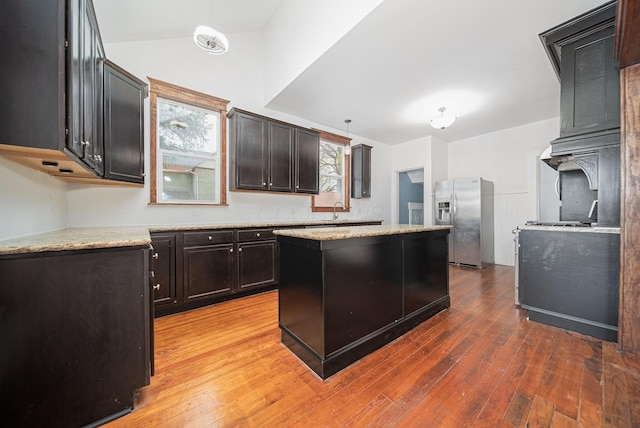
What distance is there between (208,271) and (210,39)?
2.52m

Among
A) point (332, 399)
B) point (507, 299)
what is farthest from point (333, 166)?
point (332, 399)

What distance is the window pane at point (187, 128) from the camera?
122 inches

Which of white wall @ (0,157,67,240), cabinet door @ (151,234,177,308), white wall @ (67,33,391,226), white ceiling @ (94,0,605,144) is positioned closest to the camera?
white wall @ (0,157,67,240)

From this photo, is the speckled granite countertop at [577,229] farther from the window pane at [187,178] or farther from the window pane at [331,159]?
the window pane at [187,178]

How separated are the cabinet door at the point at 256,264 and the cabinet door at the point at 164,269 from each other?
0.73m

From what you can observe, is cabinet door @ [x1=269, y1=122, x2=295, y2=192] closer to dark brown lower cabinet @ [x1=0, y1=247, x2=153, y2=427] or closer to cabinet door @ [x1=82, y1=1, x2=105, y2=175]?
cabinet door @ [x1=82, y1=1, x2=105, y2=175]

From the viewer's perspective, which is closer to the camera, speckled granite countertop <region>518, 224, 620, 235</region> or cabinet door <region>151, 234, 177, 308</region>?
speckled granite countertop <region>518, 224, 620, 235</region>

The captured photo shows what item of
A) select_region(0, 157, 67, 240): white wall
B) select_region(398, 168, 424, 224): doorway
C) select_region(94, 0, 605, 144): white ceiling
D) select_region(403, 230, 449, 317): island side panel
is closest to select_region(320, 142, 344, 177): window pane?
select_region(94, 0, 605, 144): white ceiling

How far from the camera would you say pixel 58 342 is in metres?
1.15

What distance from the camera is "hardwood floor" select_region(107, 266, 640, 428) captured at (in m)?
1.27

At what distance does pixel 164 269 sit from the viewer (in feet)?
8.34

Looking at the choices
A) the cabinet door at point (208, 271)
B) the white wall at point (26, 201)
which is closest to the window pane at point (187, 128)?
the white wall at point (26, 201)

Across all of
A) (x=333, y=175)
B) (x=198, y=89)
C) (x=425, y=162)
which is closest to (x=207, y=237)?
(x=198, y=89)

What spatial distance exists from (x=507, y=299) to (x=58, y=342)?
402cm
